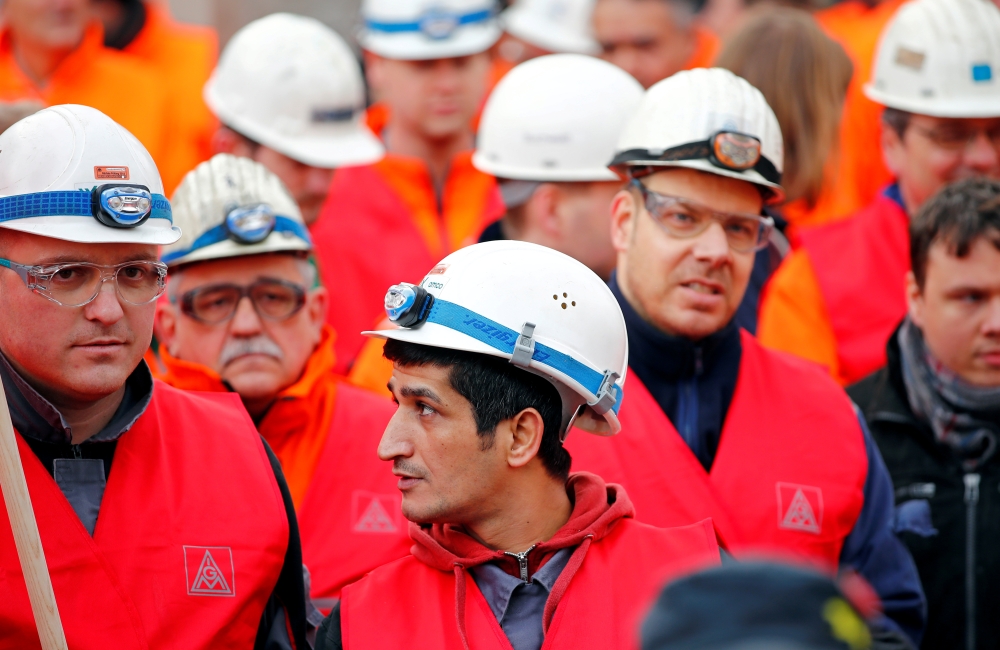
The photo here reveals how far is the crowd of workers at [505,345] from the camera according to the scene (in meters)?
3.09

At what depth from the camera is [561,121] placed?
5.55 meters

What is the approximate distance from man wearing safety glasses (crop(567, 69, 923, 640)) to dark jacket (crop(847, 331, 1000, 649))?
0.51m

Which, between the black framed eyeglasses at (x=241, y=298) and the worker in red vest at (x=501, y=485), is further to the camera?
the black framed eyeglasses at (x=241, y=298)

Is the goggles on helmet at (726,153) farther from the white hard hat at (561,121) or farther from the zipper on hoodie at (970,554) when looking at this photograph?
the zipper on hoodie at (970,554)

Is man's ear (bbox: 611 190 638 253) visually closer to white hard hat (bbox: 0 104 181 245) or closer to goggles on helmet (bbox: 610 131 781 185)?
goggles on helmet (bbox: 610 131 781 185)

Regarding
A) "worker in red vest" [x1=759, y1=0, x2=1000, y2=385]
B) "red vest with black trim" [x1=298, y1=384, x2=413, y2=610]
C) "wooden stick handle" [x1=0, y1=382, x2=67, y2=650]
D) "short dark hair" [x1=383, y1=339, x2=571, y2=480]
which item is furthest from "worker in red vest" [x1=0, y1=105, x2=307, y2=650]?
"worker in red vest" [x1=759, y1=0, x2=1000, y2=385]

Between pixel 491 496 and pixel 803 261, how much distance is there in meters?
2.96

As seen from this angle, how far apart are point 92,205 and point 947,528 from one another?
3.29 m

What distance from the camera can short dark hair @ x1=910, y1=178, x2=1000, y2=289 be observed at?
4.73 meters

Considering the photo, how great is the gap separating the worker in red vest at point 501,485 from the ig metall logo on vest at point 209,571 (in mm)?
294

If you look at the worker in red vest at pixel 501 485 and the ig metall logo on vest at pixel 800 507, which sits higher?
the worker in red vest at pixel 501 485

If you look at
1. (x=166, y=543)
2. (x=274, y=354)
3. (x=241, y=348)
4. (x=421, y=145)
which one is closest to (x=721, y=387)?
(x=274, y=354)

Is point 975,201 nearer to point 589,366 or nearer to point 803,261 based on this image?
point 803,261

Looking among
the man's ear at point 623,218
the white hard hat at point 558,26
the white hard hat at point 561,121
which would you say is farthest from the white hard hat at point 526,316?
the white hard hat at point 558,26
